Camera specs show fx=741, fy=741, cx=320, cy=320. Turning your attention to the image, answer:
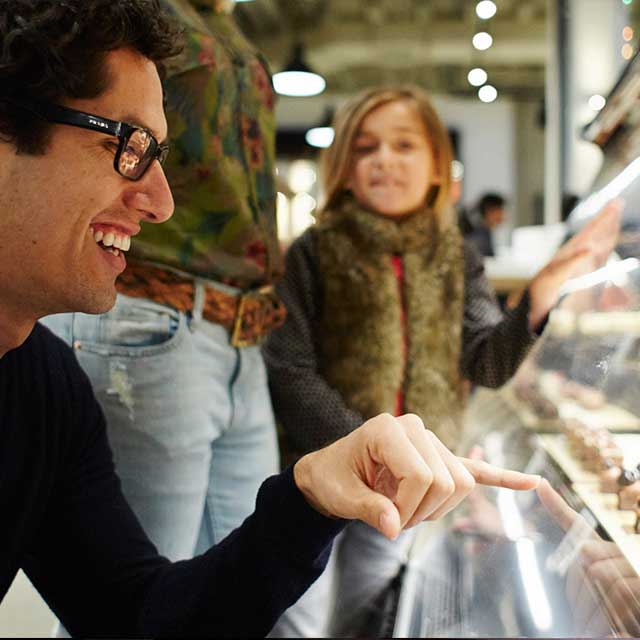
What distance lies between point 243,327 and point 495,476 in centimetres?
32

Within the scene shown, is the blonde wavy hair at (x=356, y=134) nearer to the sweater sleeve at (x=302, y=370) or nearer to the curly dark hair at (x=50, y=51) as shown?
the sweater sleeve at (x=302, y=370)

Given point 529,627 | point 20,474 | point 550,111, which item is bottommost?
point 529,627

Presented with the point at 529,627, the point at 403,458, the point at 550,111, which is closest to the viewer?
the point at 403,458

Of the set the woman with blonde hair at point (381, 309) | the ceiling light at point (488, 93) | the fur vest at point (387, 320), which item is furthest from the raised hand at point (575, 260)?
the ceiling light at point (488, 93)

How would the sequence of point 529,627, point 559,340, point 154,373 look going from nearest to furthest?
point 154,373 → point 529,627 → point 559,340

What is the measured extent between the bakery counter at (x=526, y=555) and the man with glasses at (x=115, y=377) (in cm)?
8

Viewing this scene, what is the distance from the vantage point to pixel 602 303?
0.88 metres

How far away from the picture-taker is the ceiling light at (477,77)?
7954 mm

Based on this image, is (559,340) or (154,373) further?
(559,340)

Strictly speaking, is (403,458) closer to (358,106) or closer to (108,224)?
(108,224)

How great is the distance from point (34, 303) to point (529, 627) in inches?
25.1

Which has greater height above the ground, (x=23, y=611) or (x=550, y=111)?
(x=550, y=111)

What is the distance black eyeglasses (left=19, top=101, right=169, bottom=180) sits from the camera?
55 cm

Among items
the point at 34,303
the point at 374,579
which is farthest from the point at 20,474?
the point at 374,579
